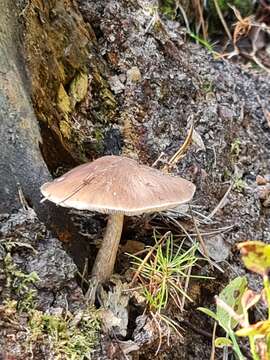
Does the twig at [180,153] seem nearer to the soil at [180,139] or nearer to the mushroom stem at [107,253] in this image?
the soil at [180,139]

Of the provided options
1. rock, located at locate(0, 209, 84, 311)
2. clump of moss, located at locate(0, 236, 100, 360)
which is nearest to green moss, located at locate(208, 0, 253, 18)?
rock, located at locate(0, 209, 84, 311)

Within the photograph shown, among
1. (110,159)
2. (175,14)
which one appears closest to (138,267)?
(110,159)

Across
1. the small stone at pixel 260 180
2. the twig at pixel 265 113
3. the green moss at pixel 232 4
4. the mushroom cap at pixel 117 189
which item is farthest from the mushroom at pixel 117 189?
the green moss at pixel 232 4

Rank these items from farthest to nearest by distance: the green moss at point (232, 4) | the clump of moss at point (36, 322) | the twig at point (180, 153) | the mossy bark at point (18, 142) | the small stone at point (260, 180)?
the green moss at point (232, 4)
the small stone at point (260, 180)
the twig at point (180, 153)
the mossy bark at point (18, 142)
the clump of moss at point (36, 322)

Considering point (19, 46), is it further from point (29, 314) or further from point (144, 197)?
point (29, 314)

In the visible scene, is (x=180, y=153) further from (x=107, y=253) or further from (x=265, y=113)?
(x=265, y=113)

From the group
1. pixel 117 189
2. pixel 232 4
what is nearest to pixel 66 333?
pixel 117 189
